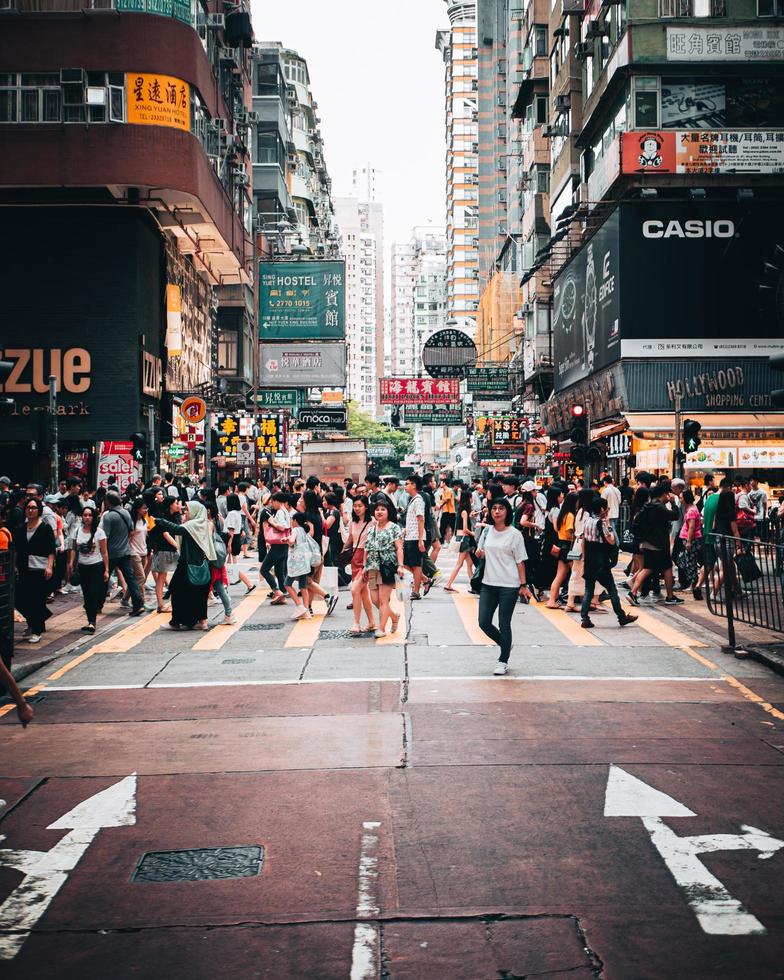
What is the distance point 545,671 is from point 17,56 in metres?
26.1

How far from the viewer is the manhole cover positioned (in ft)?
19.3

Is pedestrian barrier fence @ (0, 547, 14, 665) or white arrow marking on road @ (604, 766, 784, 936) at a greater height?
pedestrian barrier fence @ (0, 547, 14, 665)

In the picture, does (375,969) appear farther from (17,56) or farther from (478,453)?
(478,453)

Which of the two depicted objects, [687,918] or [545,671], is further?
[545,671]

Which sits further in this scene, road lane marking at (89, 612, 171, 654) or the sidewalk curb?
road lane marking at (89, 612, 171, 654)

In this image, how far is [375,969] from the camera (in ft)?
15.4

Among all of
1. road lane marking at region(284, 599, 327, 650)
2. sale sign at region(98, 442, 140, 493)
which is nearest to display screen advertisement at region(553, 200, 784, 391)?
sale sign at region(98, 442, 140, 493)

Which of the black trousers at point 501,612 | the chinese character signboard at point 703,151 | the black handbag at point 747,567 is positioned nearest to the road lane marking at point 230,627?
the black trousers at point 501,612

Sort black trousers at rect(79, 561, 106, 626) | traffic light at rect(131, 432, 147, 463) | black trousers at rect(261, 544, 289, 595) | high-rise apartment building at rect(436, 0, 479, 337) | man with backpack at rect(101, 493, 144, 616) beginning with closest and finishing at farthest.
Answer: black trousers at rect(79, 561, 106, 626)
man with backpack at rect(101, 493, 144, 616)
black trousers at rect(261, 544, 289, 595)
traffic light at rect(131, 432, 147, 463)
high-rise apartment building at rect(436, 0, 479, 337)

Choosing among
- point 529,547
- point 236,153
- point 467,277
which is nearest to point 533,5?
point 236,153

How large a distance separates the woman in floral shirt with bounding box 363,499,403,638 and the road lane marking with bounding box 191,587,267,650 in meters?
1.93

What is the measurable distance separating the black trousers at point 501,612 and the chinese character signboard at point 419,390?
4116 centimetres

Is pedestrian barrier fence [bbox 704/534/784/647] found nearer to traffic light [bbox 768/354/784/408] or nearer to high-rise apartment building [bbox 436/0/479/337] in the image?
traffic light [bbox 768/354/784/408]

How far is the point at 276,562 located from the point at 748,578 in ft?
26.0
